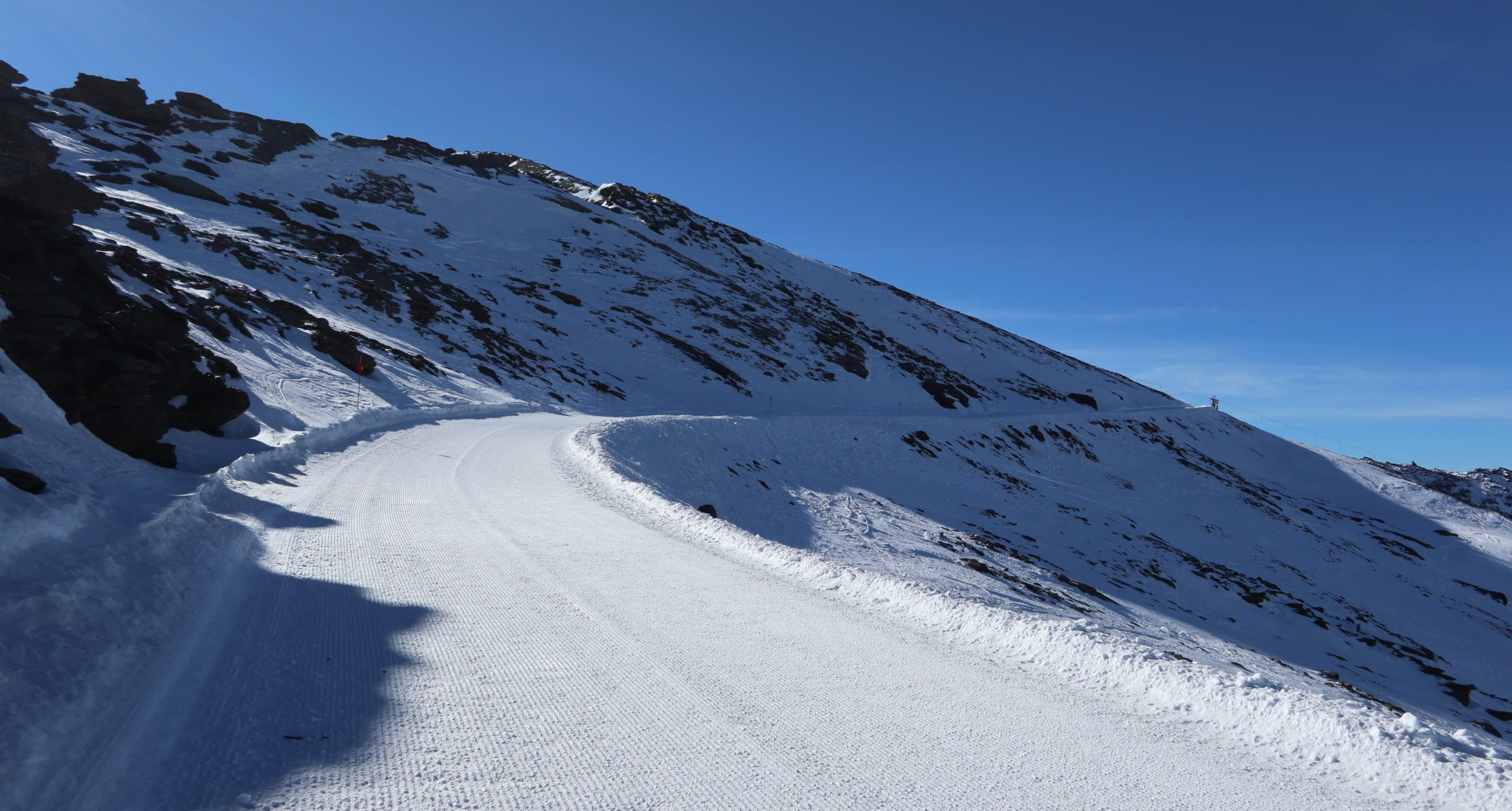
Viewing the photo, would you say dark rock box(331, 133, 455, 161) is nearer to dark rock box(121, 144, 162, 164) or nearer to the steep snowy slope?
dark rock box(121, 144, 162, 164)

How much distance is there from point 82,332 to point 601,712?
10.5 m

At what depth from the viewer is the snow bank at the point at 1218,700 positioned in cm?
399

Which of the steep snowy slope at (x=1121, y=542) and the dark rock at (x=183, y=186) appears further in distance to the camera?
the dark rock at (x=183, y=186)

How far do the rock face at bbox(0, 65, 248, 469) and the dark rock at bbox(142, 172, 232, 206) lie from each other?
44.9 meters

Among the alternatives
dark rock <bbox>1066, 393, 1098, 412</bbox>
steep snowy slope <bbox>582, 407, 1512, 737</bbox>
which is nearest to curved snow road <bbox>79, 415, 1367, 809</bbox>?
steep snowy slope <bbox>582, 407, 1512, 737</bbox>

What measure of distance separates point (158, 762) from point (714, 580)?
4.81 metres

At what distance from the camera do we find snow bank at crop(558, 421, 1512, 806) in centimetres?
399

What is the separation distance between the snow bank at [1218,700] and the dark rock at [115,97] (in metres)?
86.0

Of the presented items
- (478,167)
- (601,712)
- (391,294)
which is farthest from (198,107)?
(601,712)

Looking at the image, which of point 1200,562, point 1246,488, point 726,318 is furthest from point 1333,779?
point 726,318

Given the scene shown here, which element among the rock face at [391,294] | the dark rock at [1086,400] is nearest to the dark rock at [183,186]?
the rock face at [391,294]

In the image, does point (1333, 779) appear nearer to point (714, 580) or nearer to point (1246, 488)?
point (714, 580)

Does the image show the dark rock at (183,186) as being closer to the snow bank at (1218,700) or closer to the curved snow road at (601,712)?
the curved snow road at (601,712)

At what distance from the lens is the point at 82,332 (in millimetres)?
9508
